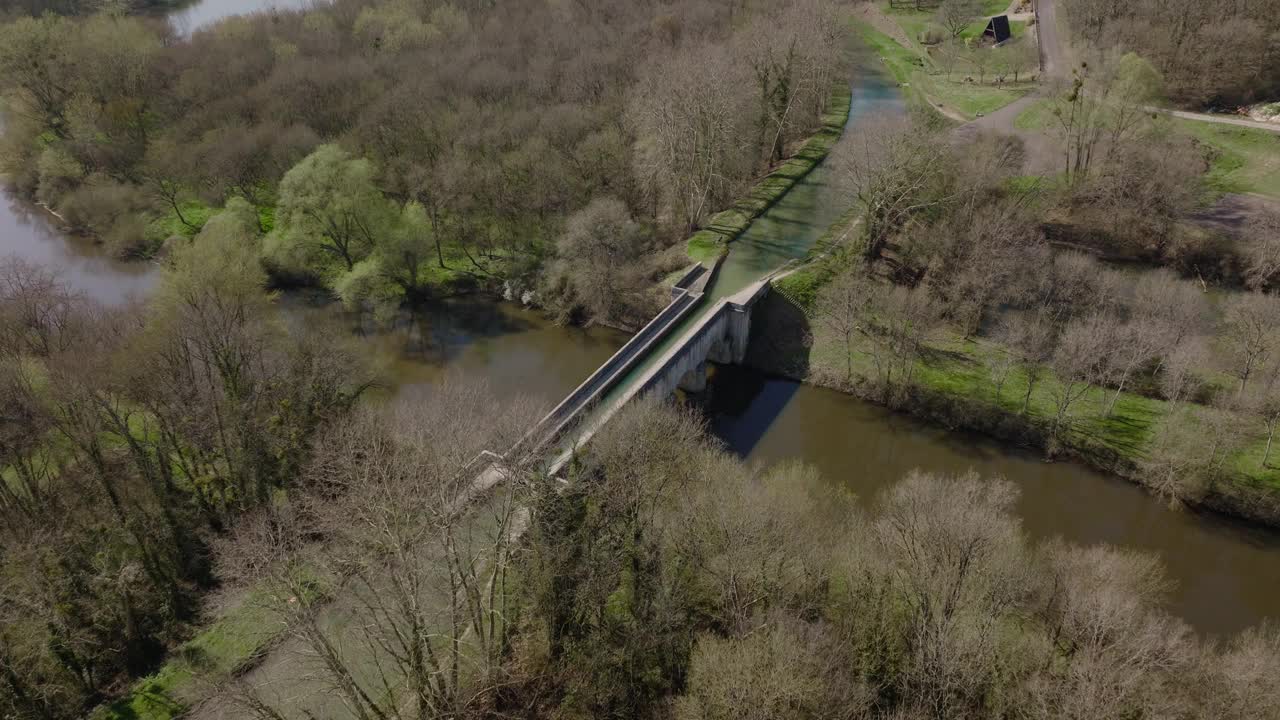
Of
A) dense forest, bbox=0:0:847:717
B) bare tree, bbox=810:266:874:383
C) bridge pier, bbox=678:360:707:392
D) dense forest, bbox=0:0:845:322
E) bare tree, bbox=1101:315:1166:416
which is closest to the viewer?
dense forest, bbox=0:0:847:717

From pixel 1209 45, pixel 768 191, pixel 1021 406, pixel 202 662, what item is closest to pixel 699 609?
pixel 202 662

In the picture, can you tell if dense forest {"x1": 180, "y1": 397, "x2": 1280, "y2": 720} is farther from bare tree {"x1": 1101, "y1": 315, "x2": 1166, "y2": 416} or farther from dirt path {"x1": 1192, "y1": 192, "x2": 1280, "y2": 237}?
dirt path {"x1": 1192, "y1": 192, "x2": 1280, "y2": 237}

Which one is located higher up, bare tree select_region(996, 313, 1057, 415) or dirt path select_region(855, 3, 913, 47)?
dirt path select_region(855, 3, 913, 47)

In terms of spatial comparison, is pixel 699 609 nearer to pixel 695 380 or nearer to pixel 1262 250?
pixel 695 380

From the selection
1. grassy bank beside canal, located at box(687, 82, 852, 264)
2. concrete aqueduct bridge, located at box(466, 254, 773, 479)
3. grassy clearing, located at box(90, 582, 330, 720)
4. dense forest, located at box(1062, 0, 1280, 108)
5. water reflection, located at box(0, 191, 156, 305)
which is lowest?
grassy clearing, located at box(90, 582, 330, 720)

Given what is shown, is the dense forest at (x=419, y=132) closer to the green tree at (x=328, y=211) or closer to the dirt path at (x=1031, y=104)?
the green tree at (x=328, y=211)

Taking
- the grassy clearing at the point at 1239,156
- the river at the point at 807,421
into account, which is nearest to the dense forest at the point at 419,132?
the river at the point at 807,421

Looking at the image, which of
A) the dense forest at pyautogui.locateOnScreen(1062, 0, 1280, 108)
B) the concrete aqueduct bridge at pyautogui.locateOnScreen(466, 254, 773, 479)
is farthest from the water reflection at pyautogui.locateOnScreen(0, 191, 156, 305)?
the dense forest at pyautogui.locateOnScreen(1062, 0, 1280, 108)
